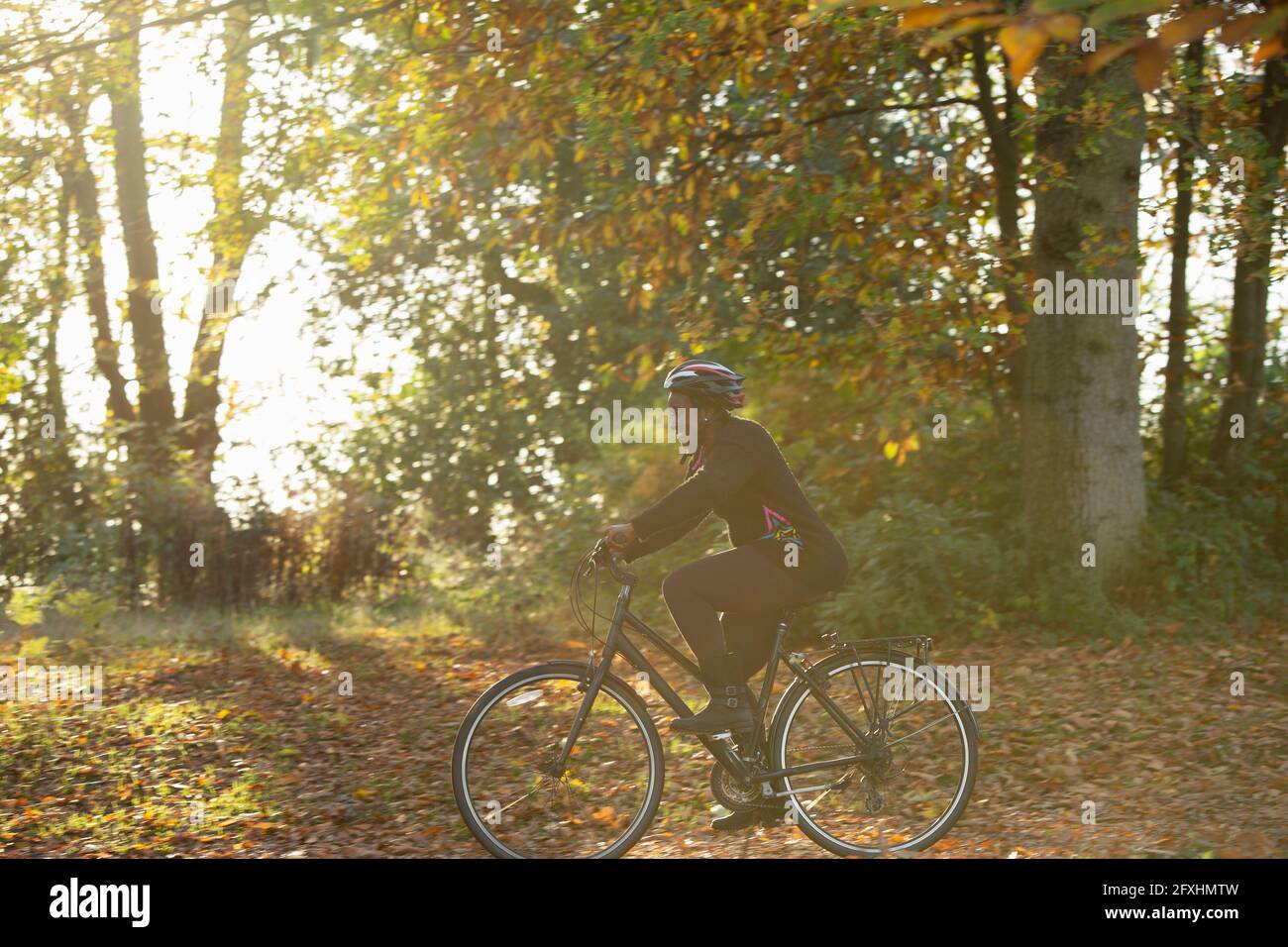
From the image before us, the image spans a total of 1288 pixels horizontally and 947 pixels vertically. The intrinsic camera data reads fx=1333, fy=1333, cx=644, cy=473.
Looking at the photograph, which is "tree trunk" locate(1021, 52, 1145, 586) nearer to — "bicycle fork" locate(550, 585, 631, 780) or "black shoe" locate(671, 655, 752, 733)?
"black shoe" locate(671, 655, 752, 733)

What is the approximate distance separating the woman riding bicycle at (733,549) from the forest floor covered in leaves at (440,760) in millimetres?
1028

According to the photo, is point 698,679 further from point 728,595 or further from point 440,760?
point 440,760

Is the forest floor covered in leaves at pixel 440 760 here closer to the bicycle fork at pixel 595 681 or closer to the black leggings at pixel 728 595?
the bicycle fork at pixel 595 681

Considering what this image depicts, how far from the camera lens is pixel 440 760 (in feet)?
26.5

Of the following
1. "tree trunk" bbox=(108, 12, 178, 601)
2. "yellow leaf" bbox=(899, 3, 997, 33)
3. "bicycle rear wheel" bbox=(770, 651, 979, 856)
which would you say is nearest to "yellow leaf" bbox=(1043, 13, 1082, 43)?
"yellow leaf" bbox=(899, 3, 997, 33)

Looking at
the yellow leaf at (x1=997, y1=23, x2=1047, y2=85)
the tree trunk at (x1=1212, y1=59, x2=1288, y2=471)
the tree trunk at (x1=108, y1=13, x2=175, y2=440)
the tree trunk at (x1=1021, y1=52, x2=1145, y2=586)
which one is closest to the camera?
the yellow leaf at (x1=997, y1=23, x2=1047, y2=85)

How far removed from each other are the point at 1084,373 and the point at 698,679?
5.78 meters

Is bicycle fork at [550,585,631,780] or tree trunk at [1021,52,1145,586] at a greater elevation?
tree trunk at [1021,52,1145,586]

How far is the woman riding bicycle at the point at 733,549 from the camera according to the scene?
5.45m

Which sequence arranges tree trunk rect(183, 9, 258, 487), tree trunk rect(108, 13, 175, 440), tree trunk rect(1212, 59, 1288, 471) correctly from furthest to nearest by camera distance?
tree trunk rect(108, 13, 175, 440) < tree trunk rect(183, 9, 258, 487) < tree trunk rect(1212, 59, 1288, 471)

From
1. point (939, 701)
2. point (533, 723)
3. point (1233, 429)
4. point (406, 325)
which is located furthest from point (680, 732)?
point (406, 325)

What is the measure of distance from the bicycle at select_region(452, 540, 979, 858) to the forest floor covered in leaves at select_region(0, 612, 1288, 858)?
0.35 metres

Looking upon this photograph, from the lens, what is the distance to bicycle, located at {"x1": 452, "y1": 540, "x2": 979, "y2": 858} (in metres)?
5.48
